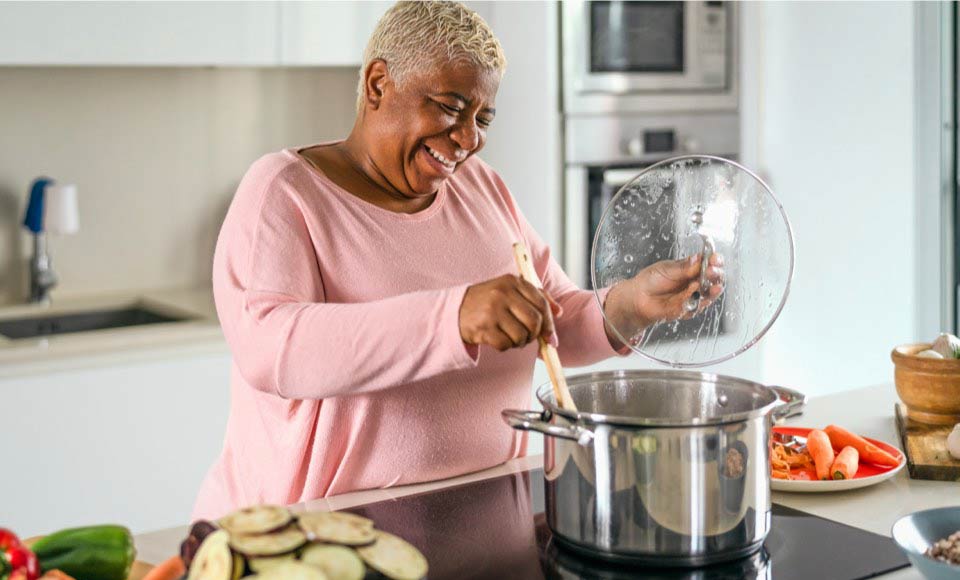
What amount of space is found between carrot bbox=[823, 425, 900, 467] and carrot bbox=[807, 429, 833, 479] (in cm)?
4

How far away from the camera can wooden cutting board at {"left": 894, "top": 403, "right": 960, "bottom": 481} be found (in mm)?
1446

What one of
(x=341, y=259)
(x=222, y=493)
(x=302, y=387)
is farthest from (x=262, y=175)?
(x=222, y=493)

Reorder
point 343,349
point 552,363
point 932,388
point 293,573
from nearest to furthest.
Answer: point 293,573
point 552,363
point 343,349
point 932,388

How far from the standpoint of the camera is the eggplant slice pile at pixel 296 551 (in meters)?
0.86

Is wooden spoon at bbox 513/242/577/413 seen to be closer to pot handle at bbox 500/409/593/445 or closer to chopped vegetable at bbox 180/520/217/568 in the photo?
pot handle at bbox 500/409/593/445

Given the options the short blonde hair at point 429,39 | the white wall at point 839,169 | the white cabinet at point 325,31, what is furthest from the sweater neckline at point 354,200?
the white wall at point 839,169

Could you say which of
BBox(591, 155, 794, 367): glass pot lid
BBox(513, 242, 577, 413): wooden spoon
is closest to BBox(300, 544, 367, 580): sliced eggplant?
BBox(513, 242, 577, 413): wooden spoon

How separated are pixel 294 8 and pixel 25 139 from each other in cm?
71

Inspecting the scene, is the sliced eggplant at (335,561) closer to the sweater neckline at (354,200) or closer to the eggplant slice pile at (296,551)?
the eggplant slice pile at (296,551)

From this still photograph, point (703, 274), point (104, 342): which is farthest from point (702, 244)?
point (104, 342)

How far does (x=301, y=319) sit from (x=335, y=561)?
48 centimetres

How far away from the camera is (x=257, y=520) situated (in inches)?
35.4

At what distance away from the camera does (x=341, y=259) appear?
148 cm

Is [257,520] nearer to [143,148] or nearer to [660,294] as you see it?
[660,294]
